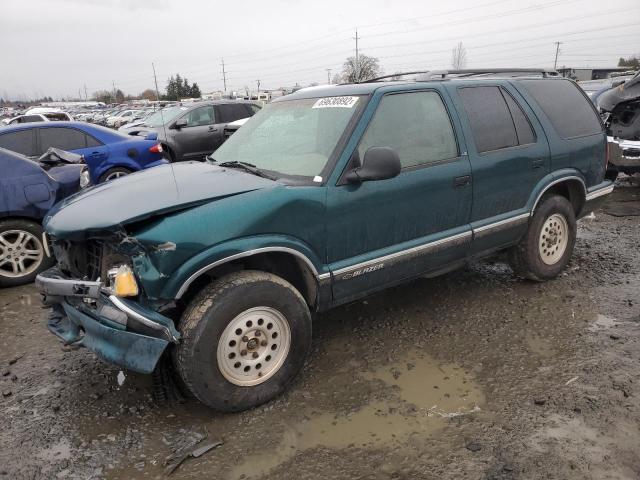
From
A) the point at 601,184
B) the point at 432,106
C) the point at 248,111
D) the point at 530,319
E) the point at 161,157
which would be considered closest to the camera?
the point at 432,106

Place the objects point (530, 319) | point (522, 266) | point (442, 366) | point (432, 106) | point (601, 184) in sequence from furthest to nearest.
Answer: point (601, 184)
point (522, 266)
point (530, 319)
point (432, 106)
point (442, 366)

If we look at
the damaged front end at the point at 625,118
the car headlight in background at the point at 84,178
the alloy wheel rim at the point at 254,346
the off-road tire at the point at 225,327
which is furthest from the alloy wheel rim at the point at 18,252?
the damaged front end at the point at 625,118

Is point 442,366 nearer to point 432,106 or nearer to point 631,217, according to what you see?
point 432,106

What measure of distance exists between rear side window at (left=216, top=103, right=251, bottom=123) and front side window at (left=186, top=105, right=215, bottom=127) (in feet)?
0.72

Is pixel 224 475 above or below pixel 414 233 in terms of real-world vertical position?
below

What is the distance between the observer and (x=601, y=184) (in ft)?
16.4

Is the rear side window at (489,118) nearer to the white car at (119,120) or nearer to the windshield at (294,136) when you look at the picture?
the windshield at (294,136)

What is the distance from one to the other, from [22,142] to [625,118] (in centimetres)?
1032

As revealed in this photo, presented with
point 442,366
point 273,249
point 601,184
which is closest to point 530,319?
point 442,366

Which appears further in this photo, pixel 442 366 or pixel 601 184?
pixel 601 184

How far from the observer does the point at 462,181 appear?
375 centimetres

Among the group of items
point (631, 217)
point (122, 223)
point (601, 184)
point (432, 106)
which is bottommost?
point (631, 217)

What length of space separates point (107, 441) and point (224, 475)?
2.52ft

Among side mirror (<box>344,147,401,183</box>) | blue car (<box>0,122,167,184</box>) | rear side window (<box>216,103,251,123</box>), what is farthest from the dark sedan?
side mirror (<box>344,147,401,183</box>)
